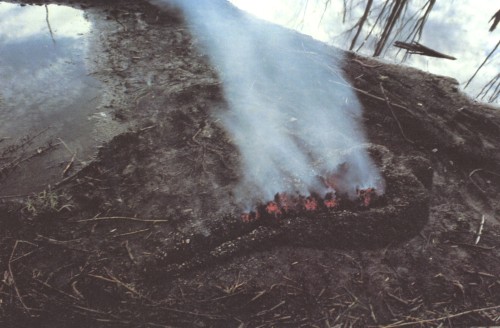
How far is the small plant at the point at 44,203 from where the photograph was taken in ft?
8.33

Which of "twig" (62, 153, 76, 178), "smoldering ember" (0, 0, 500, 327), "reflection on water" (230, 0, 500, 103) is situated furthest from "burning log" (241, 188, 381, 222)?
"reflection on water" (230, 0, 500, 103)

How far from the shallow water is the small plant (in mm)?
147

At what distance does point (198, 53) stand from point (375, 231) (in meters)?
3.10

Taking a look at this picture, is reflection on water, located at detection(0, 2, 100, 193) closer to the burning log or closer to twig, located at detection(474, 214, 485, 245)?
the burning log

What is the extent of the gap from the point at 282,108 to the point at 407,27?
10.0 feet

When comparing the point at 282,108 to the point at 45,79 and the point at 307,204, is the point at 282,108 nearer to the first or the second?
the point at 307,204

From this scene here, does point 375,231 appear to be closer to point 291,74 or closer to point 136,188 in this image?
point 136,188

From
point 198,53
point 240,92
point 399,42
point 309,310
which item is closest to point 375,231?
point 309,310

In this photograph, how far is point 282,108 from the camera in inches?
145

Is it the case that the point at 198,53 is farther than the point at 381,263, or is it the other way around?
the point at 198,53

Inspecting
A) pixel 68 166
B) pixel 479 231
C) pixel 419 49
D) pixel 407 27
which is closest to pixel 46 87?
pixel 68 166

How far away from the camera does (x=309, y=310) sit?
7.15 feet

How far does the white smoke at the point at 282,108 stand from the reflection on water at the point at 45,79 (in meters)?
1.43

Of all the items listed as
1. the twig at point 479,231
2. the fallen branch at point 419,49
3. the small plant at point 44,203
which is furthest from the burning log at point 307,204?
the fallen branch at point 419,49
